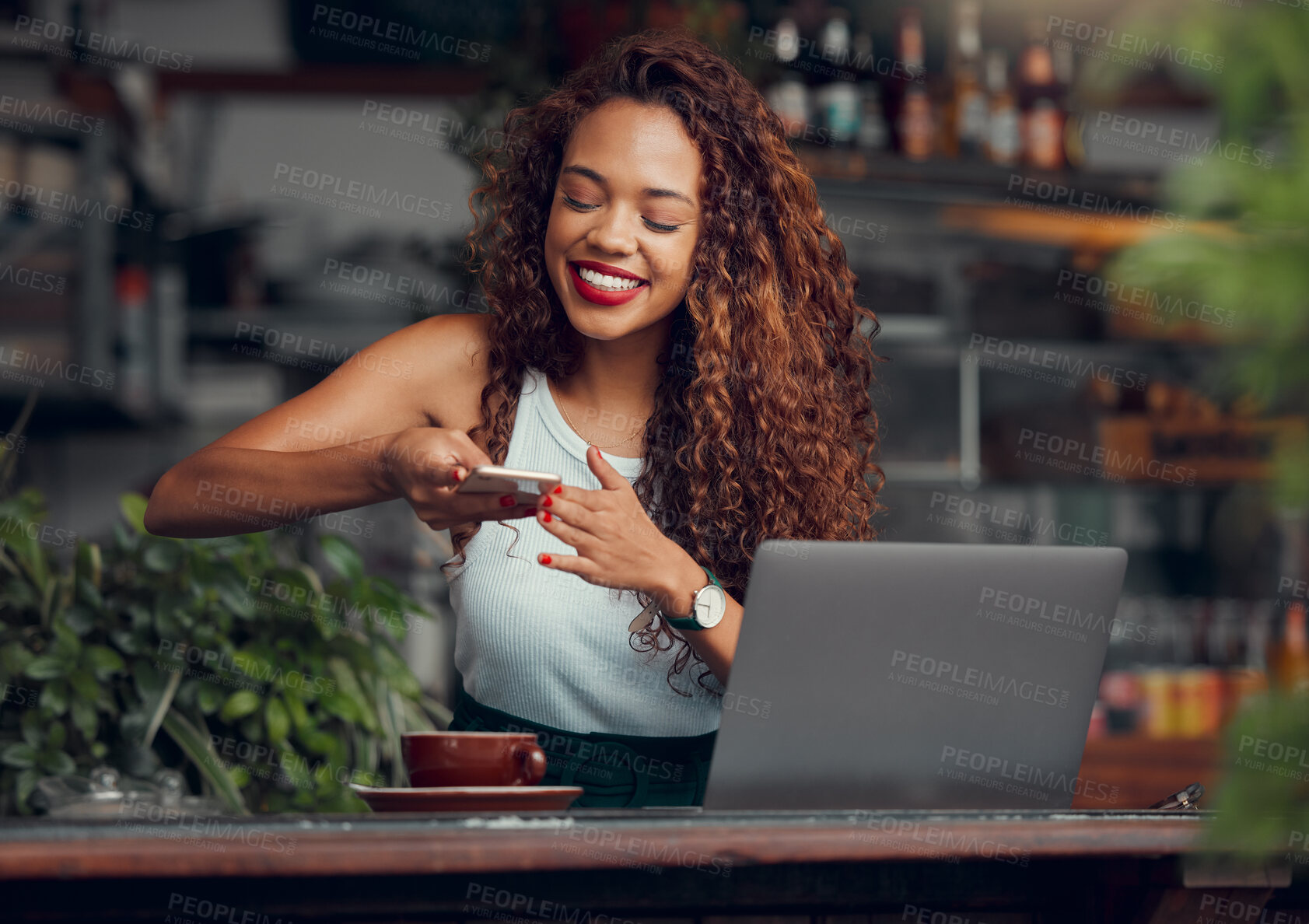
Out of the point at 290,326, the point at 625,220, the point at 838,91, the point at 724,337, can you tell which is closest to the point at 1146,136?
the point at 838,91

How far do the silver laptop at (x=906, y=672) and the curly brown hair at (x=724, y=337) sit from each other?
0.42 m

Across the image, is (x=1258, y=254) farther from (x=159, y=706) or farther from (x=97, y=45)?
(x=97, y=45)

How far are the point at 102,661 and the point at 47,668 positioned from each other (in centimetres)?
6

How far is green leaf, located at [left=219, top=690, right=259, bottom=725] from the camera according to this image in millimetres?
1539

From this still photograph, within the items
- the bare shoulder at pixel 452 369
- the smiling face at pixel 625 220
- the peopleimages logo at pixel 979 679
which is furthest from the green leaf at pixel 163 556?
the peopleimages logo at pixel 979 679

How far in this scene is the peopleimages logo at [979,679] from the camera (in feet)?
3.03

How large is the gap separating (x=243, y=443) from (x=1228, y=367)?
114cm

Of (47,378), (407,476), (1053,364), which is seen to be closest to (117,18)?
(47,378)

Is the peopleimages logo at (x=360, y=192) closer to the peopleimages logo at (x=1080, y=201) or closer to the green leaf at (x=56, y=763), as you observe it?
the peopleimages logo at (x=1080, y=201)

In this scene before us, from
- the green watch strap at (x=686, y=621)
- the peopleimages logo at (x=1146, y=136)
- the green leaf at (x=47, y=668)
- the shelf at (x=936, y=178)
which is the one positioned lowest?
the green leaf at (x=47, y=668)

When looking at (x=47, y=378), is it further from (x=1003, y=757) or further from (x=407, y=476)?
(x=1003, y=757)

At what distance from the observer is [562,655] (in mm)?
1345

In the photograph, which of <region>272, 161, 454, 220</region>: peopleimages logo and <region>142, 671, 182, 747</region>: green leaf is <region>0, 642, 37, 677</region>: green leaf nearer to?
<region>142, 671, 182, 747</region>: green leaf

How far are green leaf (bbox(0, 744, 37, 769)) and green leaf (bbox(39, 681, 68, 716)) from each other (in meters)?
0.05
